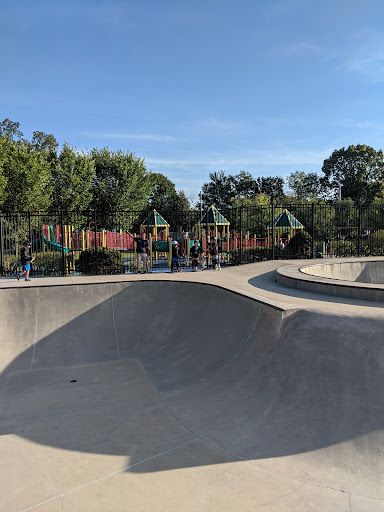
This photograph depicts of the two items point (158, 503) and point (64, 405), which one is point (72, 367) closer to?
point (64, 405)

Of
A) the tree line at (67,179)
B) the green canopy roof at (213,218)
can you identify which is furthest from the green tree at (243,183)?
the green canopy roof at (213,218)

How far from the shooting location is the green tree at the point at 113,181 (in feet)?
113

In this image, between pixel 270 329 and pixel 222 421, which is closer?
pixel 222 421

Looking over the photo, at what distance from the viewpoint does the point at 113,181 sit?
34.7 metres

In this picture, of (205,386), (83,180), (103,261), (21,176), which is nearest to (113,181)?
(83,180)

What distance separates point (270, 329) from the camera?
659 centimetres

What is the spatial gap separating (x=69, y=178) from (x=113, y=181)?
4.93 metres

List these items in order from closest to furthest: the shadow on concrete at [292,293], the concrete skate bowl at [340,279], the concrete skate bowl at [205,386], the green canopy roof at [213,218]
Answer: the concrete skate bowl at [205,386]
the shadow on concrete at [292,293]
the concrete skate bowl at [340,279]
the green canopy roof at [213,218]

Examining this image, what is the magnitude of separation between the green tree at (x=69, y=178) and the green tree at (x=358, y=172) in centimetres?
4854

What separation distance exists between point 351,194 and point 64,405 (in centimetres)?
6868

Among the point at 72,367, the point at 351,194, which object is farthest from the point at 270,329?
the point at 351,194

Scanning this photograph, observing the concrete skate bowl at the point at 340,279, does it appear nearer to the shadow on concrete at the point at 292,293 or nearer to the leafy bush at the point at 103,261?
the shadow on concrete at the point at 292,293

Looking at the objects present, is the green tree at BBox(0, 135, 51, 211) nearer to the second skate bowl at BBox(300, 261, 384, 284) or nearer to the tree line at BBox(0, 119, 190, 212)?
the tree line at BBox(0, 119, 190, 212)

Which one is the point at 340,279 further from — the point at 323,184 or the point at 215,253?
the point at 323,184
